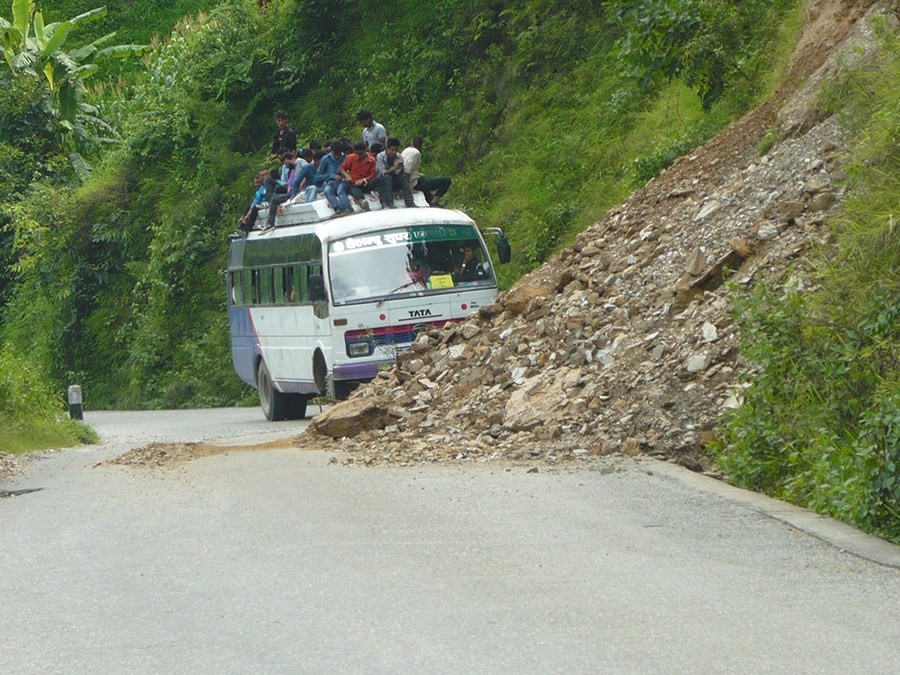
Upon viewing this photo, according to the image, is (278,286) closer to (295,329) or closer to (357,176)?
(295,329)

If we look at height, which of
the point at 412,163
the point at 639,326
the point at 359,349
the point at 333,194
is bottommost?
the point at 359,349

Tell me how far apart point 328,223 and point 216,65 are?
18766 millimetres

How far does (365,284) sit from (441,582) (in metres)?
13.4

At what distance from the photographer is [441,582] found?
27.2 ft

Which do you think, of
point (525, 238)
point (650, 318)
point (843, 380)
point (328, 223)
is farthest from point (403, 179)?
point (843, 380)

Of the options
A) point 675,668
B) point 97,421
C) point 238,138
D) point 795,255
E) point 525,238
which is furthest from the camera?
point 238,138

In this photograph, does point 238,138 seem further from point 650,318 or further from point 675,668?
point 675,668

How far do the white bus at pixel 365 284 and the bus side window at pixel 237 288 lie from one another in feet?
8.76

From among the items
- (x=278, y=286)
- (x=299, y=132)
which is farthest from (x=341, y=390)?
(x=299, y=132)

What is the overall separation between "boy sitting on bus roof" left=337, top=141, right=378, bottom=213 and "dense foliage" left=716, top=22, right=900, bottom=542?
10.9m

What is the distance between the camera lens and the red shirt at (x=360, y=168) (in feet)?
75.6

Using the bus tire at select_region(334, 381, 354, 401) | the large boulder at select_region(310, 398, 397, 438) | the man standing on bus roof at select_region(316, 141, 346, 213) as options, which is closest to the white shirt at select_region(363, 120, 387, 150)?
the man standing on bus roof at select_region(316, 141, 346, 213)

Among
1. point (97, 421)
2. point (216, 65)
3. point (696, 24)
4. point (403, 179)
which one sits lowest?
point (97, 421)

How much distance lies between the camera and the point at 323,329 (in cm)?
2172
